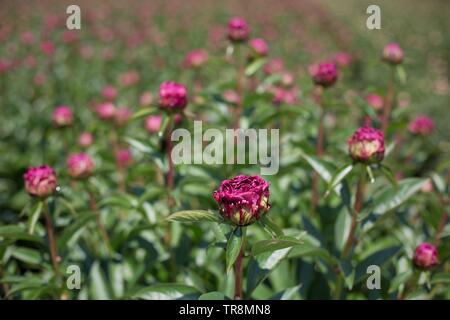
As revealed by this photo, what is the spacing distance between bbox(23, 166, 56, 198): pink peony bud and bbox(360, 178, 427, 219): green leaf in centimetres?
115

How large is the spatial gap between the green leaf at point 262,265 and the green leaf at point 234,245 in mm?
253

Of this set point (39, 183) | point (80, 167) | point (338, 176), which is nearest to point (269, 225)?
point (338, 176)

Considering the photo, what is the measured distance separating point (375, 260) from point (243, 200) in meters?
0.81

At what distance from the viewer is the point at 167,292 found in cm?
138

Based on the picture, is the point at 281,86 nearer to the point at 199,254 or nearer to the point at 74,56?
the point at 199,254

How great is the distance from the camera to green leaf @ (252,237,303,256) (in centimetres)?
109

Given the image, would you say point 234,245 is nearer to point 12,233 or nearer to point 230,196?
point 230,196

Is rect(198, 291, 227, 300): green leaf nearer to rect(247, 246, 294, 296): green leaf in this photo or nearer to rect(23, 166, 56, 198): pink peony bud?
rect(247, 246, 294, 296): green leaf

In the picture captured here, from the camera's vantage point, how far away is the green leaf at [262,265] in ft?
4.37

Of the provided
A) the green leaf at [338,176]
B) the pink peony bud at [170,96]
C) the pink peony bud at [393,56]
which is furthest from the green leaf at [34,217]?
the pink peony bud at [393,56]

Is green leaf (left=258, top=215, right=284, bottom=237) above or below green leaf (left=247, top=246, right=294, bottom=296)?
above

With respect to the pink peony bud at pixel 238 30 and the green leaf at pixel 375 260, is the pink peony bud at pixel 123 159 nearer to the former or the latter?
the pink peony bud at pixel 238 30

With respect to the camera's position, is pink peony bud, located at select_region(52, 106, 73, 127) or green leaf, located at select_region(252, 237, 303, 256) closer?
green leaf, located at select_region(252, 237, 303, 256)

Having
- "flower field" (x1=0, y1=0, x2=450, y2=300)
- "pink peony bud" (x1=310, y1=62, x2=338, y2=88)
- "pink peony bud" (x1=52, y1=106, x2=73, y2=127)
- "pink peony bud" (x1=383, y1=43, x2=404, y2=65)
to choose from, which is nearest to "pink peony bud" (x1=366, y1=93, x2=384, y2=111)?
"flower field" (x1=0, y1=0, x2=450, y2=300)
